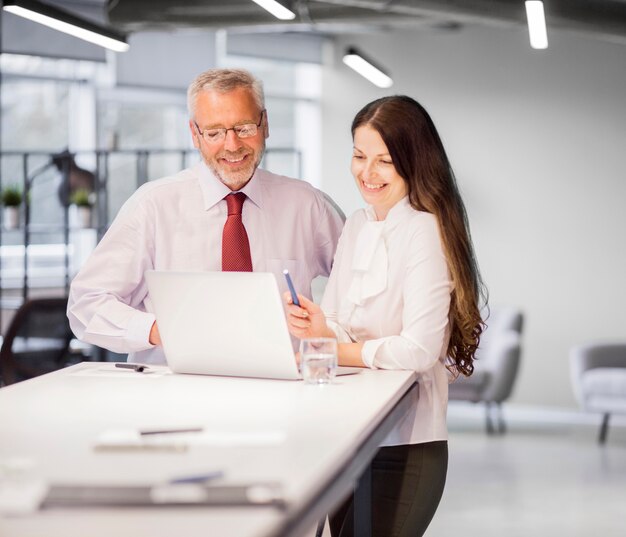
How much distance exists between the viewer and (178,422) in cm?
209

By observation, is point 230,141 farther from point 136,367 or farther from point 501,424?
point 501,424

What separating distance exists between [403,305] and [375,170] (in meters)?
0.37

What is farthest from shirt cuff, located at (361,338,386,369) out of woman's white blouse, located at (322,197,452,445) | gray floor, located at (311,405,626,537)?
gray floor, located at (311,405,626,537)

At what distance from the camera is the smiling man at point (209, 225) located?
3092mm

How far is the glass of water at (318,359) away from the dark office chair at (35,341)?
8.39ft

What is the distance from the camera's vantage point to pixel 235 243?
3236 millimetres

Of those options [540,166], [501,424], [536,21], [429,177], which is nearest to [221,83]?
[429,177]

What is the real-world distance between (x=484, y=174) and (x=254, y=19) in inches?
146

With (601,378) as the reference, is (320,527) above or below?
above

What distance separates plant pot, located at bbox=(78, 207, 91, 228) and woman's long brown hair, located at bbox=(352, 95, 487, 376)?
5981mm

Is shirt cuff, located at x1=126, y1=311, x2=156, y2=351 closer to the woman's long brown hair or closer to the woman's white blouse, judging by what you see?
the woman's white blouse

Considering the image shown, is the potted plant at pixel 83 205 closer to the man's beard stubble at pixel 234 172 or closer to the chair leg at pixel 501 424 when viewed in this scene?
the chair leg at pixel 501 424

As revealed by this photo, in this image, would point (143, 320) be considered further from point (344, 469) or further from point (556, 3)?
point (556, 3)

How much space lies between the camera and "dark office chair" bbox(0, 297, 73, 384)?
4750mm
